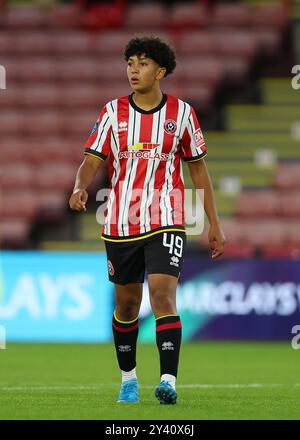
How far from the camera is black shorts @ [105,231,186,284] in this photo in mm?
6246

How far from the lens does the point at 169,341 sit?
6.20 metres

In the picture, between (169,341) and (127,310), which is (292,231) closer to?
(127,310)

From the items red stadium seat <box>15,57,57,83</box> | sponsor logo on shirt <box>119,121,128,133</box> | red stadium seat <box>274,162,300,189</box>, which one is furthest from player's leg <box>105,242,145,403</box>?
red stadium seat <box>15,57,57,83</box>

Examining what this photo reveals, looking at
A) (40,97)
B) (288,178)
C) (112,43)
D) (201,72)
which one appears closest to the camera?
(288,178)

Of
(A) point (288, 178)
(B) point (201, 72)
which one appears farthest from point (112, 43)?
(A) point (288, 178)

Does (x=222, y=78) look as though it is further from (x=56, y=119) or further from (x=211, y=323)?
(x=211, y=323)

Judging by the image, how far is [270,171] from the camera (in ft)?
51.2

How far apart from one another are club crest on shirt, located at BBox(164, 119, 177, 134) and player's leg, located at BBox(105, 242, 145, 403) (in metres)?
0.63

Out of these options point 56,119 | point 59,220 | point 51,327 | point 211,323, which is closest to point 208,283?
point 211,323

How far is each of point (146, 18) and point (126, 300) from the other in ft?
36.7

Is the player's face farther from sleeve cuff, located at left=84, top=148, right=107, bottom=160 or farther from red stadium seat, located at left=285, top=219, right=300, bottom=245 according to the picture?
red stadium seat, located at left=285, top=219, right=300, bottom=245

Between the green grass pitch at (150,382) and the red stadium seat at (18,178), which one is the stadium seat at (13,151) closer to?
the red stadium seat at (18,178)

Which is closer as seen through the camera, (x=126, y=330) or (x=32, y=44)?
(x=126, y=330)
